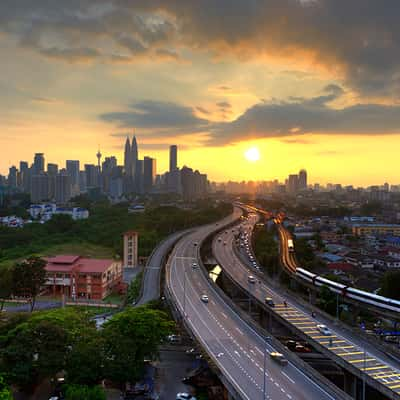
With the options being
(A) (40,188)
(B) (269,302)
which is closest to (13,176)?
(A) (40,188)

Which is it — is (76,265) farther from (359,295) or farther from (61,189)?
(61,189)

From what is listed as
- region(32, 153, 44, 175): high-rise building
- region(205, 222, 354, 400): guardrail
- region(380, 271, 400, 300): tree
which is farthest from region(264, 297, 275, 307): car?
region(32, 153, 44, 175): high-rise building

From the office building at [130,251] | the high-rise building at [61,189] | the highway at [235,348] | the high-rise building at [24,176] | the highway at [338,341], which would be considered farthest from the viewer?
the high-rise building at [24,176]

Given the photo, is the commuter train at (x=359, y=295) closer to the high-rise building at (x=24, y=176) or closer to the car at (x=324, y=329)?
the car at (x=324, y=329)

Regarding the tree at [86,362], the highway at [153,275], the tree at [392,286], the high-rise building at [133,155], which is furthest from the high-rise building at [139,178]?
the tree at [86,362]

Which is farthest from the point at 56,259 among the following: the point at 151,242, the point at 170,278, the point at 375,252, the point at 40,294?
the point at 375,252

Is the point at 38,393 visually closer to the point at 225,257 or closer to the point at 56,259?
the point at 56,259

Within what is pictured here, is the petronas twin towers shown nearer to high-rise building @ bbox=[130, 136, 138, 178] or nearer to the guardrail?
high-rise building @ bbox=[130, 136, 138, 178]
